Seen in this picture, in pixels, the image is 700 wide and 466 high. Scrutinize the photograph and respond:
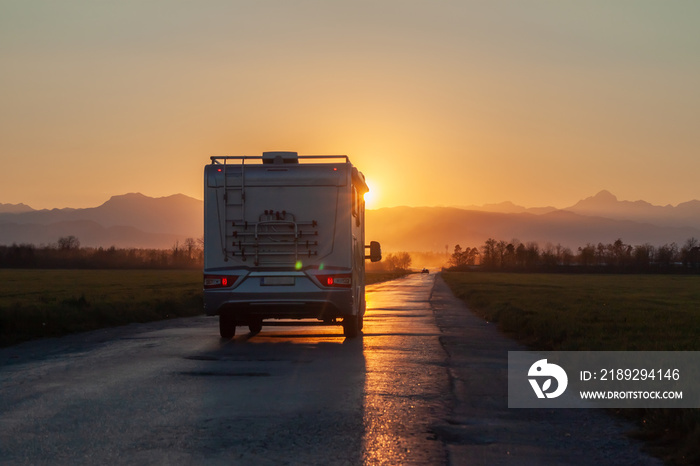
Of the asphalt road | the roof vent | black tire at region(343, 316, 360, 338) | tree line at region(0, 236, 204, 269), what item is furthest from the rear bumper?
tree line at region(0, 236, 204, 269)

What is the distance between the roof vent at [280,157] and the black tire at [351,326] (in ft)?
11.3

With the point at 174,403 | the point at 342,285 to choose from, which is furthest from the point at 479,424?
the point at 342,285

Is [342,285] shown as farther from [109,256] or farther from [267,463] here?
[109,256]

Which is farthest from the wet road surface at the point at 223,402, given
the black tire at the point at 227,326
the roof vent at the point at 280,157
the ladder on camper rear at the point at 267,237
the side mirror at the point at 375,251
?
the roof vent at the point at 280,157

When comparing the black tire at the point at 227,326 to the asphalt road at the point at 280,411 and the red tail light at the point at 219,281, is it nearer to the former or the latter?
the red tail light at the point at 219,281

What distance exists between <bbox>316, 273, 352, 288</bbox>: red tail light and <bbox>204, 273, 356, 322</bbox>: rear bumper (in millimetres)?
95

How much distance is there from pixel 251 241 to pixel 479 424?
806 centimetres

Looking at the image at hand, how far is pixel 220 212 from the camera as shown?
1477cm

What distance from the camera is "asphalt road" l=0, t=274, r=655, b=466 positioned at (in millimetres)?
6176

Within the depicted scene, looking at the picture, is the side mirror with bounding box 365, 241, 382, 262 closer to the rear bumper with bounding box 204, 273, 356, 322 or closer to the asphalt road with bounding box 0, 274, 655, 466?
the rear bumper with bounding box 204, 273, 356, 322

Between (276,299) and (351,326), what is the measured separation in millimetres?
2237

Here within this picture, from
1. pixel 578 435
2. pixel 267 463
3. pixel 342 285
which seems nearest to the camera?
pixel 267 463

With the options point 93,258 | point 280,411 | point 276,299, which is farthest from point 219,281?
point 93,258

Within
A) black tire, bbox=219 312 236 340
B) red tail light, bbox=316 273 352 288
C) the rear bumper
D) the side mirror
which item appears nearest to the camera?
the rear bumper
